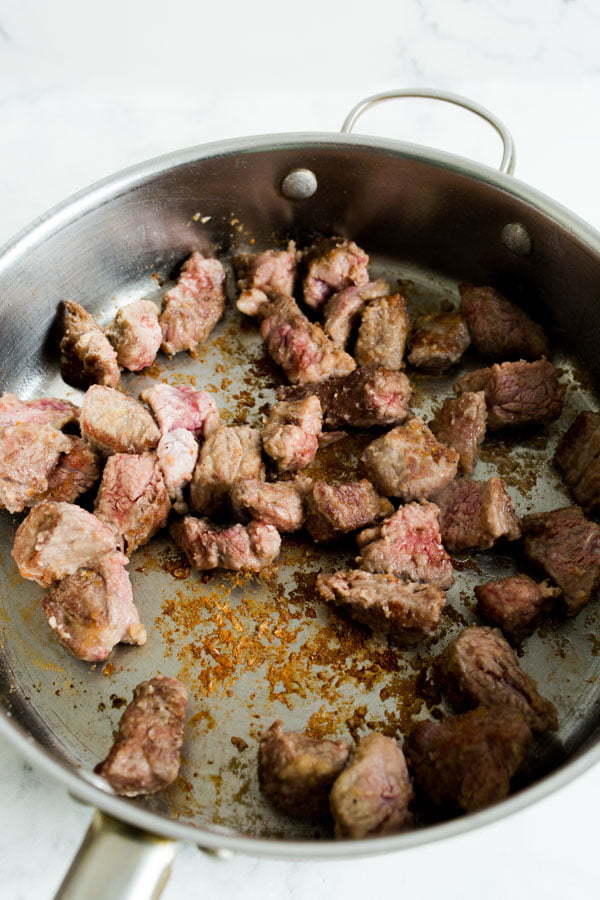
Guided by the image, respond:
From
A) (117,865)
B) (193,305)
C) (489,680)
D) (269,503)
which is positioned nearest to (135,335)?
(193,305)

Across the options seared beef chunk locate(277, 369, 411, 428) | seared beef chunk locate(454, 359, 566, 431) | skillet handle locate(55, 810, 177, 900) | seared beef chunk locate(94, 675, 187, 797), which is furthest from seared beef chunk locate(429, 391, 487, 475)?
skillet handle locate(55, 810, 177, 900)

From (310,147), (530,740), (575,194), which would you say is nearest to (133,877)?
(530,740)

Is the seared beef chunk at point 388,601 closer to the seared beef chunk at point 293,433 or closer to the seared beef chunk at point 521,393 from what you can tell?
the seared beef chunk at point 293,433

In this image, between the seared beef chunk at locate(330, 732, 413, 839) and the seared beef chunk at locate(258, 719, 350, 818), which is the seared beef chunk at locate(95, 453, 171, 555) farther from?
the seared beef chunk at locate(330, 732, 413, 839)

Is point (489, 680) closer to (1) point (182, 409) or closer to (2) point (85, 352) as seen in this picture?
(1) point (182, 409)

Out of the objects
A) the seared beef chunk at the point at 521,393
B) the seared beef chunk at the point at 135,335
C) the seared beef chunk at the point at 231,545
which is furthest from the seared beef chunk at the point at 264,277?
the seared beef chunk at the point at 231,545
